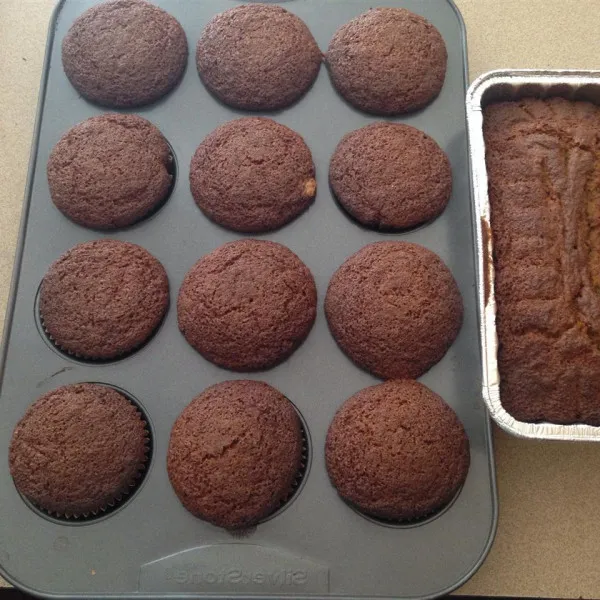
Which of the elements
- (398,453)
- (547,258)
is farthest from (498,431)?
(547,258)

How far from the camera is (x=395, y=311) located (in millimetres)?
1392

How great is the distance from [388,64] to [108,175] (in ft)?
2.73

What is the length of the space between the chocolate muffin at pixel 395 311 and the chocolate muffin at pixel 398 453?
9 centimetres

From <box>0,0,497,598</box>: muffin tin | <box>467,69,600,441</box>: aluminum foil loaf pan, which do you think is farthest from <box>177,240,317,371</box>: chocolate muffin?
<box>467,69,600,441</box>: aluminum foil loaf pan

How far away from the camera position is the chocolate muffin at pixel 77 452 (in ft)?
4.32

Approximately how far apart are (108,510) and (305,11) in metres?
1.52

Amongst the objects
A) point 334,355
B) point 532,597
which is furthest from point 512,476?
point 334,355

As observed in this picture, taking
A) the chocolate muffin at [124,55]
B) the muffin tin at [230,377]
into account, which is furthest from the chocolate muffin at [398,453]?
the chocolate muffin at [124,55]

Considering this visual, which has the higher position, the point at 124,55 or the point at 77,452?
the point at 124,55

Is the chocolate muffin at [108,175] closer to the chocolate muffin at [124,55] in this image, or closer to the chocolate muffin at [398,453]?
the chocolate muffin at [124,55]

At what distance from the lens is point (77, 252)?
149cm

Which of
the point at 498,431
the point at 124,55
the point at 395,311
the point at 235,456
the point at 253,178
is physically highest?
the point at 124,55

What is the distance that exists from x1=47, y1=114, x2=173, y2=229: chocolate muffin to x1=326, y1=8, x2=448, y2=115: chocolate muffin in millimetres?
575

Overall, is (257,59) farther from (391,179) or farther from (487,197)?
(487,197)
